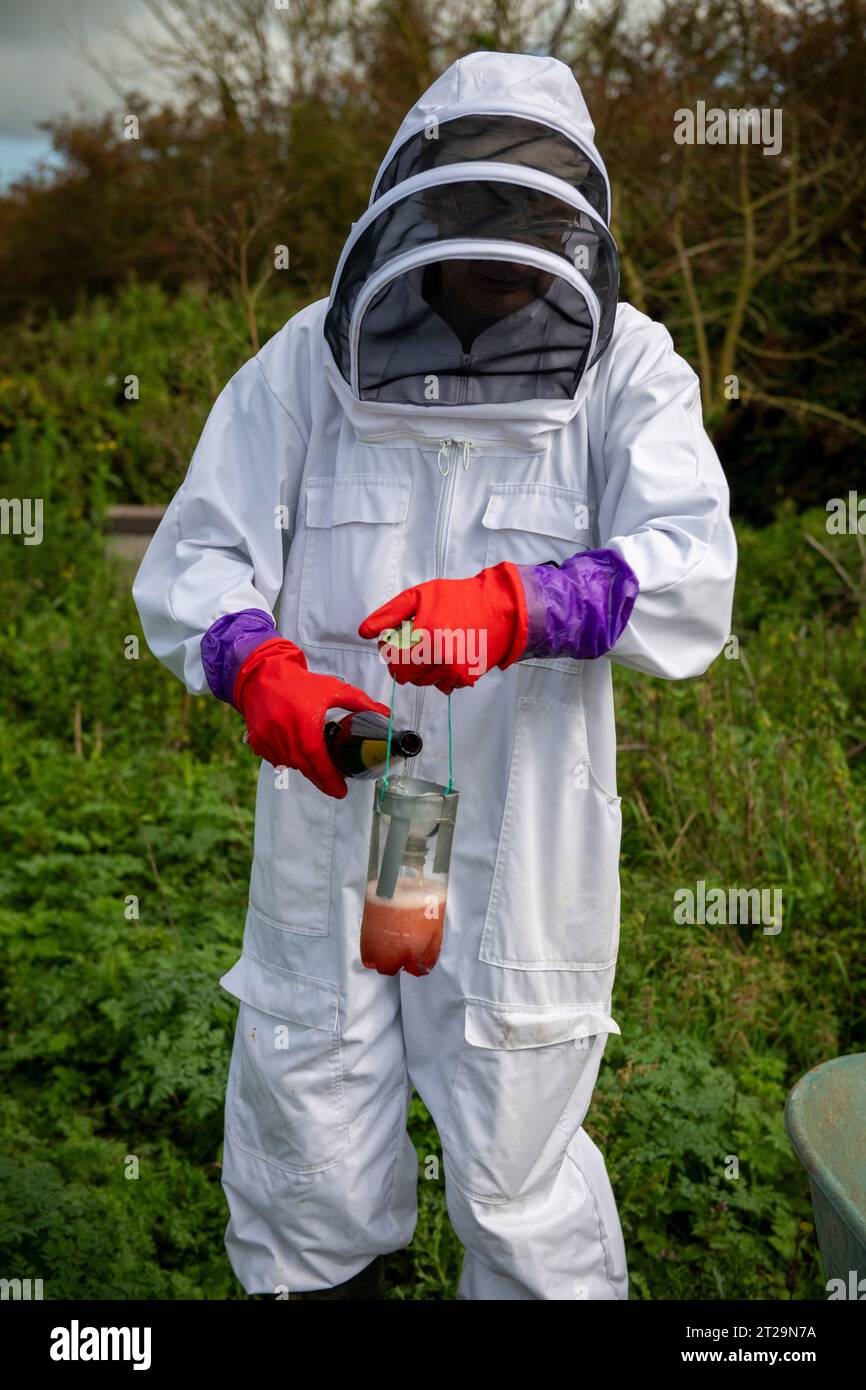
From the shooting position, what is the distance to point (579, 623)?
1.92 m

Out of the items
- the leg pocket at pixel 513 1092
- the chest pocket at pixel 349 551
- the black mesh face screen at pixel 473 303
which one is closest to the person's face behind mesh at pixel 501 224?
the black mesh face screen at pixel 473 303

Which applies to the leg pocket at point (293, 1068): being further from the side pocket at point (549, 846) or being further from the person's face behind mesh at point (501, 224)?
the person's face behind mesh at point (501, 224)

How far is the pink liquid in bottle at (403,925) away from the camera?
2.00 meters

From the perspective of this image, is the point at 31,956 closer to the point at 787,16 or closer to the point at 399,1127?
the point at 399,1127

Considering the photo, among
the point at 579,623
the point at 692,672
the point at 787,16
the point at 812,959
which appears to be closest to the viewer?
the point at 579,623

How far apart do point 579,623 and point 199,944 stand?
220 centimetres

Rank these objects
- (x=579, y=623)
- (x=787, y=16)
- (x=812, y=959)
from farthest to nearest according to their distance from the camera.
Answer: (x=787, y=16), (x=812, y=959), (x=579, y=623)

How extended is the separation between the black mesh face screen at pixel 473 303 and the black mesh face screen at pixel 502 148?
0.05m

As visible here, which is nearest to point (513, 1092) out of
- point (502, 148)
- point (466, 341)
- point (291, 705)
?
point (291, 705)

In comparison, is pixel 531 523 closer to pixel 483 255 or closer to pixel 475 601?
pixel 475 601

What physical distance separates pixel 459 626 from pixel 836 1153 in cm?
103

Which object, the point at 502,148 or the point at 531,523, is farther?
the point at 531,523

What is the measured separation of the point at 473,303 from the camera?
6.94ft
